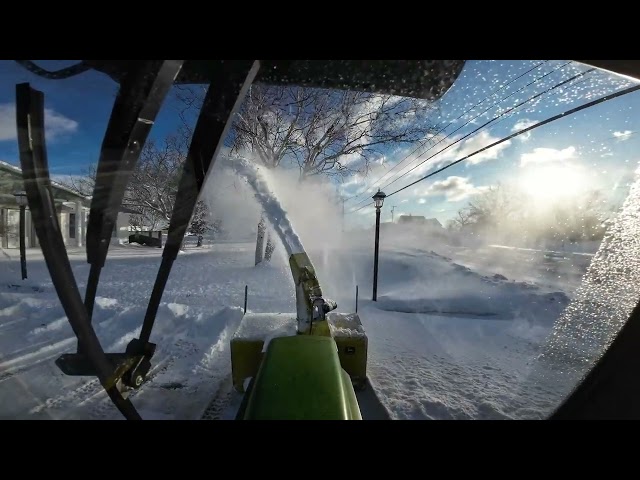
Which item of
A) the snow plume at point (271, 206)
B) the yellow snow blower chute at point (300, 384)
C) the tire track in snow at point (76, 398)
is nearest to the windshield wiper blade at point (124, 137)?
the yellow snow blower chute at point (300, 384)

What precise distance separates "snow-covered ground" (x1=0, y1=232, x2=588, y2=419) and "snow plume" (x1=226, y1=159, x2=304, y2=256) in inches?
63.5

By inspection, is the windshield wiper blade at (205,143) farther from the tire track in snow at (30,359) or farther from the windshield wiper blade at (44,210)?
the tire track in snow at (30,359)

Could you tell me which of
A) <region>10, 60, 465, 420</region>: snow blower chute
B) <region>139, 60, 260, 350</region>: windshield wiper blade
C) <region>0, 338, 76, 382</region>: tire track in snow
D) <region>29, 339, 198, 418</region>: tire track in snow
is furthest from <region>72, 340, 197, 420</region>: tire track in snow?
<region>0, 338, 76, 382</region>: tire track in snow

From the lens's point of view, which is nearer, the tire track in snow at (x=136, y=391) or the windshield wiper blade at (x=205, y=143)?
the windshield wiper blade at (x=205, y=143)

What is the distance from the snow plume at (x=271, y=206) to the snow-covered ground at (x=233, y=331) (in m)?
1.61

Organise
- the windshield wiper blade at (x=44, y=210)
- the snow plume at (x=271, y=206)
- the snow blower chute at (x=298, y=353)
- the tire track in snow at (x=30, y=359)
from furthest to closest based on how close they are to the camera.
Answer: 1. the snow plume at (x=271, y=206)
2. the tire track in snow at (x=30, y=359)
3. the snow blower chute at (x=298, y=353)
4. the windshield wiper blade at (x=44, y=210)

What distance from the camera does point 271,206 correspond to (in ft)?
15.6

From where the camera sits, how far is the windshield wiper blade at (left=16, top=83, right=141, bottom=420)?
1.06 m

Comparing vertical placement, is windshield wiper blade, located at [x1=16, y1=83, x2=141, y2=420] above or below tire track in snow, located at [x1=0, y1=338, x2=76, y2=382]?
above

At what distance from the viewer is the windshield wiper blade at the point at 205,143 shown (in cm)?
115

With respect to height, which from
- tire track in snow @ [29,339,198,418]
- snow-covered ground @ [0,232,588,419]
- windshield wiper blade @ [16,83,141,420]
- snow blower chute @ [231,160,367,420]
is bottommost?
snow-covered ground @ [0,232,588,419]

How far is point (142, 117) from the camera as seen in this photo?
3.60 feet

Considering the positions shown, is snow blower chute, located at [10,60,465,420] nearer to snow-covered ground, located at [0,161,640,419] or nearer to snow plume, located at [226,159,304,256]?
snow-covered ground, located at [0,161,640,419]

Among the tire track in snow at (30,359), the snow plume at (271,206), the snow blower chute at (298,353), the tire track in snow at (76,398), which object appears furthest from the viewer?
the snow plume at (271,206)
